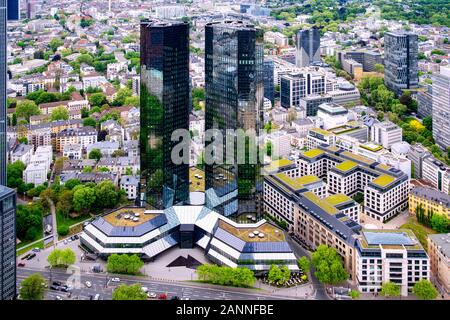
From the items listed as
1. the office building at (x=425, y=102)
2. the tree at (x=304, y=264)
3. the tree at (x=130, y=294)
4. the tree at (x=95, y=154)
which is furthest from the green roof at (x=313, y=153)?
the tree at (x=130, y=294)

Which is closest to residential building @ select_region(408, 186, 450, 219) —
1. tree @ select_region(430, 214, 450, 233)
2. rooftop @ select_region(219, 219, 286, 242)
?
tree @ select_region(430, 214, 450, 233)

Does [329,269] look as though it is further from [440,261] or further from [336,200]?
[336,200]

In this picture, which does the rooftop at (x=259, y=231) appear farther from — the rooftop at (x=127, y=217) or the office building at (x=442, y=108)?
the office building at (x=442, y=108)

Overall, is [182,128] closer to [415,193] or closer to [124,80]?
[415,193]

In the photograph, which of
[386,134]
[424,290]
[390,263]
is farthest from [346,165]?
[424,290]

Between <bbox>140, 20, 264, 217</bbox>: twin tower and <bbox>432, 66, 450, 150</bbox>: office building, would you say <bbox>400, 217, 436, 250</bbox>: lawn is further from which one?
<bbox>432, 66, 450, 150</bbox>: office building
